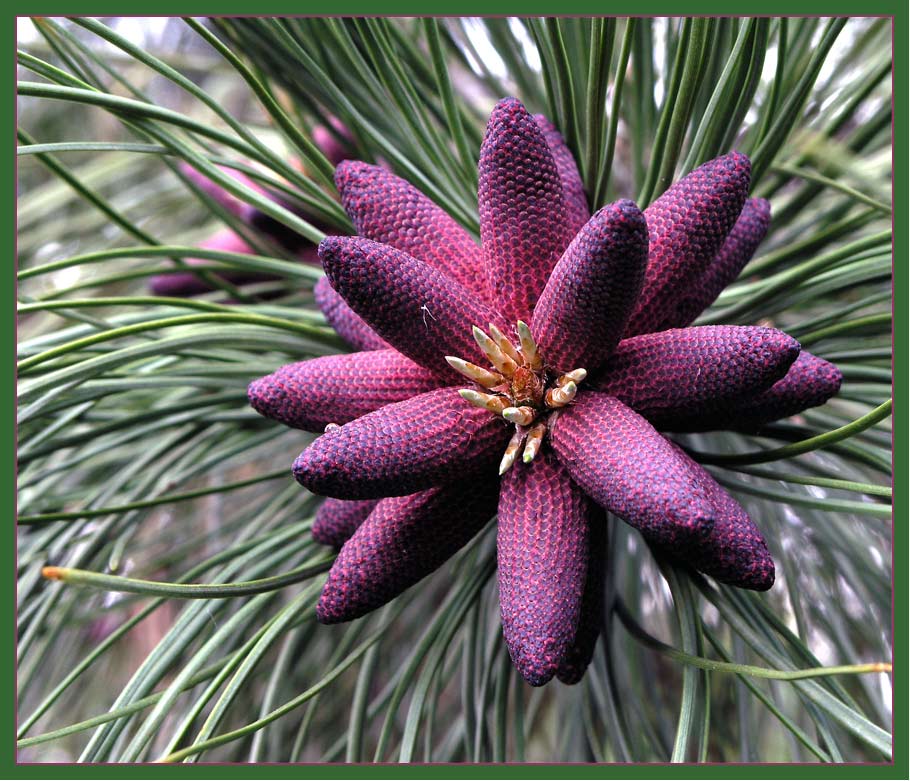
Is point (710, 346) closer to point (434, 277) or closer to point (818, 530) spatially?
point (434, 277)

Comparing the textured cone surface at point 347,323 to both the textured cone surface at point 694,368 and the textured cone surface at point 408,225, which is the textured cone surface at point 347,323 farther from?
the textured cone surface at point 694,368

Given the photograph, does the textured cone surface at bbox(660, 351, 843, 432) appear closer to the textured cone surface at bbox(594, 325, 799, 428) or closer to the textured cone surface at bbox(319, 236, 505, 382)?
the textured cone surface at bbox(594, 325, 799, 428)

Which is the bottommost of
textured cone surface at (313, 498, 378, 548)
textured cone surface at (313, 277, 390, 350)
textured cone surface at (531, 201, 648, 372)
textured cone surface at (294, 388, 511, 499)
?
textured cone surface at (313, 498, 378, 548)

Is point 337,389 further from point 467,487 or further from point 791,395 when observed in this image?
point 791,395

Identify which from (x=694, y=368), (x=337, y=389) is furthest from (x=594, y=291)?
(x=337, y=389)

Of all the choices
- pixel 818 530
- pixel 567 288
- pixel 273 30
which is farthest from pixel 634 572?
pixel 273 30

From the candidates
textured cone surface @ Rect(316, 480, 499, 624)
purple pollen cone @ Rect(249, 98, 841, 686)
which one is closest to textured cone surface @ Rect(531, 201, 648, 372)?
purple pollen cone @ Rect(249, 98, 841, 686)

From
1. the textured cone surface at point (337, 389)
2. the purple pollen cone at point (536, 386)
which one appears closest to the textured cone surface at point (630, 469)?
the purple pollen cone at point (536, 386)
